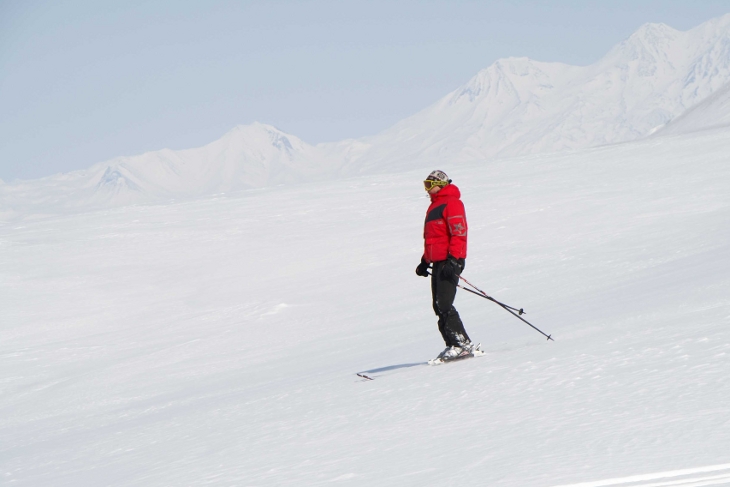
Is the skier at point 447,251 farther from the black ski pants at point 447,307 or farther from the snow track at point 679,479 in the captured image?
the snow track at point 679,479

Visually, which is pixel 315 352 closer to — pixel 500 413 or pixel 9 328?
pixel 500 413

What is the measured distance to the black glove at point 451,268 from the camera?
250 inches

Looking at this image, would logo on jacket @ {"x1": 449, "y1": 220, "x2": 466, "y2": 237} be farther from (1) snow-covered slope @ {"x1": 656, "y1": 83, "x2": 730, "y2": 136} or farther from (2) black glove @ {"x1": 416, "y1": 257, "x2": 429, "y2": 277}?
(1) snow-covered slope @ {"x1": 656, "y1": 83, "x2": 730, "y2": 136}

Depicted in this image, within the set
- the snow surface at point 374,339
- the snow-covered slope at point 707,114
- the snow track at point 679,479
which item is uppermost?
the snow-covered slope at point 707,114

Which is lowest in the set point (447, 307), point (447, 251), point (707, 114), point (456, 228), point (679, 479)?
point (679, 479)

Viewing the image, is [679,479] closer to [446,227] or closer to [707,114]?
[446,227]

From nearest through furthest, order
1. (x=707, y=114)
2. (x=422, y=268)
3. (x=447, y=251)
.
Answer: (x=447, y=251) → (x=422, y=268) → (x=707, y=114)

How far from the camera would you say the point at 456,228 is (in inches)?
249

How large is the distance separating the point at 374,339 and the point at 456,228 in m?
3.40

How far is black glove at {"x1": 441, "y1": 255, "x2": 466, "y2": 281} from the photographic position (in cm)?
635

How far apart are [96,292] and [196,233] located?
4176mm

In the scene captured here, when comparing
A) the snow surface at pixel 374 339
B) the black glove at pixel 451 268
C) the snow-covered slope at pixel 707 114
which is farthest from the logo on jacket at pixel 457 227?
the snow-covered slope at pixel 707 114

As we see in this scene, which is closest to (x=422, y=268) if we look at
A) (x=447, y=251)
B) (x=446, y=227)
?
(x=447, y=251)

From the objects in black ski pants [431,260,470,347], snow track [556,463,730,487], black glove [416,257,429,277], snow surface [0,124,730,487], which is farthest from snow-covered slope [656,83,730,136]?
snow track [556,463,730,487]
